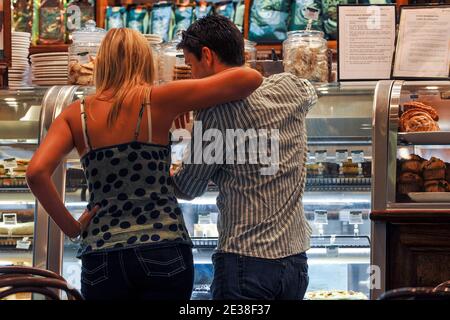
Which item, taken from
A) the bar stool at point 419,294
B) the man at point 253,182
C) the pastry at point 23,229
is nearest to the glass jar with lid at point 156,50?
the pastry at point 23,229

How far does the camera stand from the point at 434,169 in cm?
362

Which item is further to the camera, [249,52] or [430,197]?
[249,52]

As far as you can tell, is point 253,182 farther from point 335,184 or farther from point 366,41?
point 366,41

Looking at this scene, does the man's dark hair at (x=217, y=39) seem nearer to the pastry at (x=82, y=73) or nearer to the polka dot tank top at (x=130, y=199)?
the polka dot tank top at (x=130, y=199)

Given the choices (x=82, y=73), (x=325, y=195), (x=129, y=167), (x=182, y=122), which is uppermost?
(x=82, y=73)

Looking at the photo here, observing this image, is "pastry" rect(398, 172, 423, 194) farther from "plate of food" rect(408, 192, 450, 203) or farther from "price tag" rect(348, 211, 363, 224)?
"price tag" rect(348, 211, 363, 224)

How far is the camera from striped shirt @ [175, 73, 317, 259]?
9.20ft

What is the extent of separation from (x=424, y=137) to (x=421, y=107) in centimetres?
17

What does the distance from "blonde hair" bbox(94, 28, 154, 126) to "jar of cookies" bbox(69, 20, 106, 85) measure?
1150mm

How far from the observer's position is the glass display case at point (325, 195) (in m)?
3.71

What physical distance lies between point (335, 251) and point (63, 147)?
1516mm

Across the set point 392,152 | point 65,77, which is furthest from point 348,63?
point 65,77

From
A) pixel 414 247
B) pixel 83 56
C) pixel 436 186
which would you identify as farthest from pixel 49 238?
pixel 436 186

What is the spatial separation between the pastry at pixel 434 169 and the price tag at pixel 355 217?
0.34m
